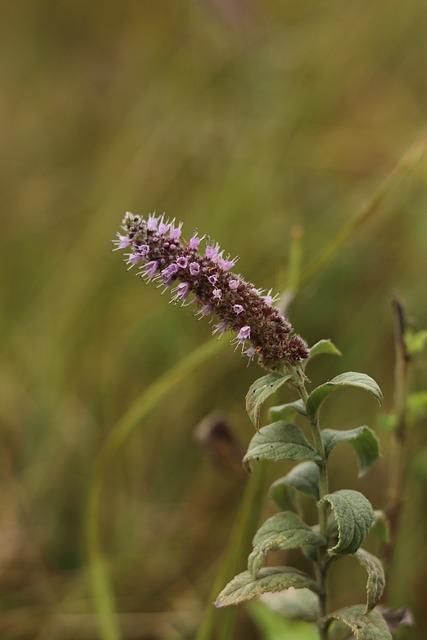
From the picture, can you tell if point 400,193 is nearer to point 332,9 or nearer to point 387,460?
point 387,460

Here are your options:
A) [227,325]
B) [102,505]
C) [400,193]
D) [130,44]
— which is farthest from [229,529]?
[130,44]

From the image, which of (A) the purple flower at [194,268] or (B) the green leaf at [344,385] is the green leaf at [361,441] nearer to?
(B) the green leaf at [344,385]

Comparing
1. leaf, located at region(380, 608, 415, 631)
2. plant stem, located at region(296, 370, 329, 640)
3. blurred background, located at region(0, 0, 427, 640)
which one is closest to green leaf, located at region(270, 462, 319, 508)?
plant stem, located at region(296, 370, 329, 640)

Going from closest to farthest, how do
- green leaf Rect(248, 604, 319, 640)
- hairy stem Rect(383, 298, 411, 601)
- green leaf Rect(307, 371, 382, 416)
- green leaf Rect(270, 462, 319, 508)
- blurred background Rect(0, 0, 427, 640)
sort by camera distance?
green leaf Rect(307, 371, 382, 416), green leaf Rect(270, 462, 319, 508), hairy stem Rect(383, 298, 411, 601), green leaf Rect(248, 604, 319, 640), blurred background Rect(0, 0, 427, 640)

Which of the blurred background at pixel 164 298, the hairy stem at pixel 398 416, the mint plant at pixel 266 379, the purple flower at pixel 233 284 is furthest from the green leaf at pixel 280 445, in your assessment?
the blurred background at pixel 164 298

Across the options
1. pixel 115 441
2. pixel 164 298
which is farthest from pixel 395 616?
pixel 164 298

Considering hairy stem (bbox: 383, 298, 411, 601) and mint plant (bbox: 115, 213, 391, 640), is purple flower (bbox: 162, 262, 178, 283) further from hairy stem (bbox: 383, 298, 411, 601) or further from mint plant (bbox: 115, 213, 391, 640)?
hairy stem (bbox: 383, 298, 411, 601)

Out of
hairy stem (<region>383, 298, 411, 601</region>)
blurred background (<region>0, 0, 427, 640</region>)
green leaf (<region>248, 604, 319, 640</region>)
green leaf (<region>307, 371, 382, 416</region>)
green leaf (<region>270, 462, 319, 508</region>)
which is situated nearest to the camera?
green leaf (<region>307, 371, 382, 416</region>)
